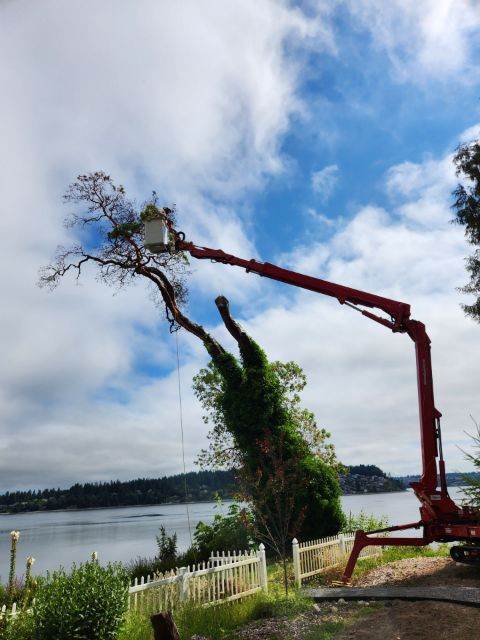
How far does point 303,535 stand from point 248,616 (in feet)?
33.8

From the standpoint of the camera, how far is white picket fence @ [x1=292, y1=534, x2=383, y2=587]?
583 inches

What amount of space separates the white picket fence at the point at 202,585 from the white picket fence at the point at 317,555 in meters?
1.63

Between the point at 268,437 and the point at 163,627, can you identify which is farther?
the point at 268,437

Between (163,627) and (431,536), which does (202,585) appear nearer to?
(163,627)

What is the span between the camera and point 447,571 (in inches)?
509

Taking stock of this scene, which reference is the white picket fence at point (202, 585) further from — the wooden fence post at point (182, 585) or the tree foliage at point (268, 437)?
the tree foliage at point (268, 437)

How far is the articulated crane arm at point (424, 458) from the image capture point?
42.8 feet

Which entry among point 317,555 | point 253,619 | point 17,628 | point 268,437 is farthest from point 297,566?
point 17,628

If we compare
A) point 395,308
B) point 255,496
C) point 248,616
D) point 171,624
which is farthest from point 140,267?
point 171,624

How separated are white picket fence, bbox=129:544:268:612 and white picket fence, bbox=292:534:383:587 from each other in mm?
1629

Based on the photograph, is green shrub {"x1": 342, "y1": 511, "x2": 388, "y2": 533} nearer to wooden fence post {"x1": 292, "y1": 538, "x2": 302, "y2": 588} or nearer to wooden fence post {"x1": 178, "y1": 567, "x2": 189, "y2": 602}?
wooden fence post {"x1": 292, "y1": 538, "x2": 302, "y2": 588}

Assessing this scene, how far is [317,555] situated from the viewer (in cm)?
1616

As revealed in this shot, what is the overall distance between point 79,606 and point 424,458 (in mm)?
8982

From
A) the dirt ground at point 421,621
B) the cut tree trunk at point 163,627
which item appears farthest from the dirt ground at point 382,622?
the cut tree trunk at point 163,627
